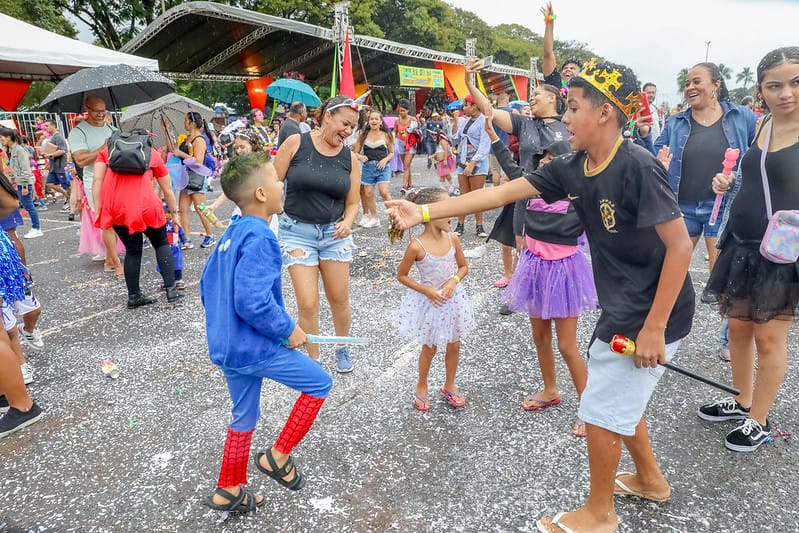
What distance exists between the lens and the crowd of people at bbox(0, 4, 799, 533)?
1901 mm

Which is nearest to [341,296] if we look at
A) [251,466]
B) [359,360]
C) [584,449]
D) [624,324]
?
[359,360]

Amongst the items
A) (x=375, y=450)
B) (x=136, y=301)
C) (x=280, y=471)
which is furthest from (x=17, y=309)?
(x=375, y=450)

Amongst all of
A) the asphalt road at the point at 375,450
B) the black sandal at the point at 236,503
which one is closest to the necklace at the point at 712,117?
the asphalt road at the point at 375,450

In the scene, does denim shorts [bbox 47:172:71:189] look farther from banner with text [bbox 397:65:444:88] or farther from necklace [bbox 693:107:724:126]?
banner with text [bbox 397:65:444:88]

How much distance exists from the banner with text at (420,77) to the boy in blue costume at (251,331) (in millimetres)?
22525

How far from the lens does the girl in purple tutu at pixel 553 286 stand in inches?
112

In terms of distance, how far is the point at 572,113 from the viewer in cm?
193

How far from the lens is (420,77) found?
24562mm

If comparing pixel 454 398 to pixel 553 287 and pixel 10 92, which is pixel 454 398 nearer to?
pixel 553 287

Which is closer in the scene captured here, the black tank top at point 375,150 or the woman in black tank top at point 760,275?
the woman in black tank top at point 760,275

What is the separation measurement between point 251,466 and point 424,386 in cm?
113

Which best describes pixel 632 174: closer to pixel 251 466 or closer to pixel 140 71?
pixel 251 466

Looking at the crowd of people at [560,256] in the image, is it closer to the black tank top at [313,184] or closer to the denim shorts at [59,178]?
the black tank top at [313,184]

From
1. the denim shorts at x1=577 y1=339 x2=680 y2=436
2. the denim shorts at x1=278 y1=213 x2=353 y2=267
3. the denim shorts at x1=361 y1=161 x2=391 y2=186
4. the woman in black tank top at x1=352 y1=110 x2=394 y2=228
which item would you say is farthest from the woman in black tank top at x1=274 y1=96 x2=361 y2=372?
the denim shorts at x1=361 y1=161 x2=391 y2=186
